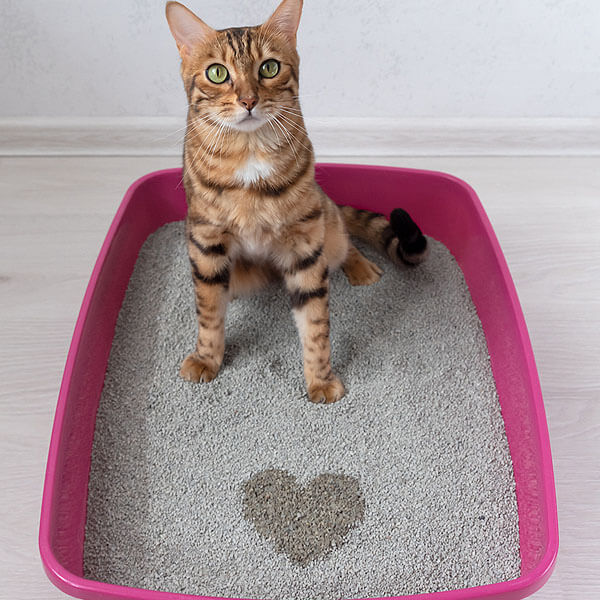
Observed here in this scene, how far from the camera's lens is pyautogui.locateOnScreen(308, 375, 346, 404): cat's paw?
3.91 ft

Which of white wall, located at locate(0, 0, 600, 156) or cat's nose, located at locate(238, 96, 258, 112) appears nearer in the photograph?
cat's nose, located at locate(238, 96, 258, 112)

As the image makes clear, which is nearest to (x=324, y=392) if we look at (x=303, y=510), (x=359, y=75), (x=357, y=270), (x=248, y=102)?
(x=303, y=510)

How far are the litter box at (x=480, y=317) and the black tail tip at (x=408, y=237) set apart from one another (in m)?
0.14

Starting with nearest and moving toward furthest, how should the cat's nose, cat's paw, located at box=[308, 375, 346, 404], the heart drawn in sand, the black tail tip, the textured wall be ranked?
the cat's nose → the heart drawn in sand → cat's paw, located at box=[308, 375, 346, 404] → the black tail tip → the textured wall

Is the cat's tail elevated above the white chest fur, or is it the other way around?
the white chest fur

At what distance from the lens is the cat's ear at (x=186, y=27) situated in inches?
35.6

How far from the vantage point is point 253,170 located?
0.95 m

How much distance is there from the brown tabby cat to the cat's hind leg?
0.26 m

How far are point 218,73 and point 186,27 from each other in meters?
0.09

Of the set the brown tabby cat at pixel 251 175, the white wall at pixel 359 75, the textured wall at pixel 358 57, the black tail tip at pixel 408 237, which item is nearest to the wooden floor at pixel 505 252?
the white wall at pixel 359 75

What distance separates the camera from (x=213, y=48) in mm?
910

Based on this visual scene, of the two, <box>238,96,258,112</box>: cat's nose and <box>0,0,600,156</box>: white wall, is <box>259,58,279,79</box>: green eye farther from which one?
<box>0,0,600,156</box>: white wall

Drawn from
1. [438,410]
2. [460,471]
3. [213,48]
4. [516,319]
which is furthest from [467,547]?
[213,48]

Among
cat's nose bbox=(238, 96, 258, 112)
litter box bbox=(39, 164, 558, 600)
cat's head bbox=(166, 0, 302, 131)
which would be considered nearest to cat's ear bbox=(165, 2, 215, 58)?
cat's head bbox=(166, 0, 302, 131)
